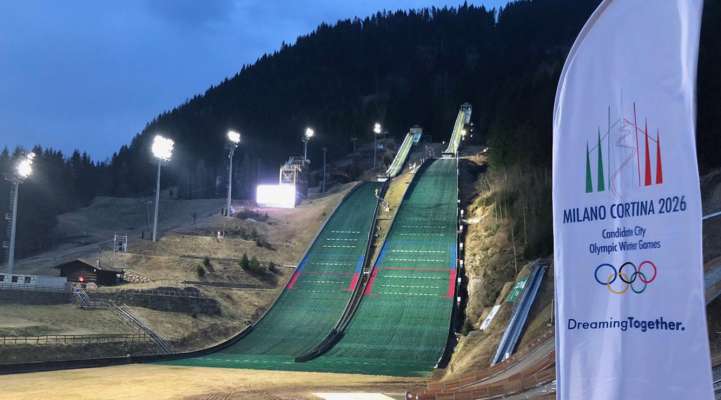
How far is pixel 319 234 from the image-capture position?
4794 centimetres

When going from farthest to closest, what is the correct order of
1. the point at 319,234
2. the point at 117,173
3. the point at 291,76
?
the point at 291,76
the point at 117,173
the point at 319,234

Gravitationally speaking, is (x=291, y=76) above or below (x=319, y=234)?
above

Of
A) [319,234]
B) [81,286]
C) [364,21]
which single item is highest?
[364,21]

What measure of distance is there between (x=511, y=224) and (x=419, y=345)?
11.5m

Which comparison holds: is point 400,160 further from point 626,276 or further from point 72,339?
point 626,276

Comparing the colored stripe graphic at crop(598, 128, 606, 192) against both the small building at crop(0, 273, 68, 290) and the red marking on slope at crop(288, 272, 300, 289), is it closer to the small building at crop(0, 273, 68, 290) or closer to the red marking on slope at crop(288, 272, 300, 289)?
the small building at crop(0, 273, 68, 290)

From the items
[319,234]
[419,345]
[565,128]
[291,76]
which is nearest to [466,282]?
[419,345]

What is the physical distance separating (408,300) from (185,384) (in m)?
16.8

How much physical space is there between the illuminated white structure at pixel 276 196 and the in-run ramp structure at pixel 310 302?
25.6 feet

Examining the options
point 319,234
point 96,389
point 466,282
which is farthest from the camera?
point 319,234

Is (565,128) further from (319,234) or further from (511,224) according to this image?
(319,234)

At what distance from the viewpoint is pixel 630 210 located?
511cm

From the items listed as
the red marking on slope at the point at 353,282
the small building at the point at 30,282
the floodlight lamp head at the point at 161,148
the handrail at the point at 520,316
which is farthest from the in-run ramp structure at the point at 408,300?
the floodlight lamp head at the point at 161,148

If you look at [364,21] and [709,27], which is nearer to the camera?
[709,27]
